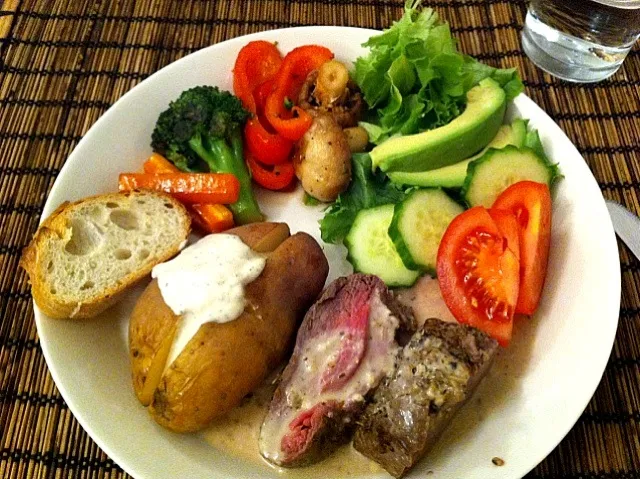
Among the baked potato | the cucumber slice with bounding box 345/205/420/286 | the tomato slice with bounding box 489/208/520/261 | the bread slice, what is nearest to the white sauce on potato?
the baked potato

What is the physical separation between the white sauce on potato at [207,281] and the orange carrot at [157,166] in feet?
1.41

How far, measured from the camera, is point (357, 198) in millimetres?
2260

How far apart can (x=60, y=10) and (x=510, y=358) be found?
8.42 ft

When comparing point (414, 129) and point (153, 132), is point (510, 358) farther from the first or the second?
point (153, 132)

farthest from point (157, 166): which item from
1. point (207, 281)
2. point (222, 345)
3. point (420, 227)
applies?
point (420, 227)

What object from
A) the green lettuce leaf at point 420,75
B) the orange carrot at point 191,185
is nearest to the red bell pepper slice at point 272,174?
the orange carrot at point 191,185

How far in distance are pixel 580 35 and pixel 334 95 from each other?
108 cm

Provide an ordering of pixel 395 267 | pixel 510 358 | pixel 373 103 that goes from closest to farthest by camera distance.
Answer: pixel 510 358 < pixel 395 267 < pixel 373 103

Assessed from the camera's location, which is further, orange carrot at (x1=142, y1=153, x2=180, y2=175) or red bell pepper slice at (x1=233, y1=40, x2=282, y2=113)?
red bell pepper slice at (x1=233, y1=40, x2=282, y2=113)

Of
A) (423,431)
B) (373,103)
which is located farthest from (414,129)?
(423,431)

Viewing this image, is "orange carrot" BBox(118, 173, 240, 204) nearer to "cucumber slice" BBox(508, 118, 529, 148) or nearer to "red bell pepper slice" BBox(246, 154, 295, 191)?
"red bell pepper slice" BBox(246, 154, 295, 191)

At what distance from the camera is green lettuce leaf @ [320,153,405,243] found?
219 cm

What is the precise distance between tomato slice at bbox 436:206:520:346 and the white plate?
17cm

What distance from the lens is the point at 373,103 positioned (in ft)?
7.93
